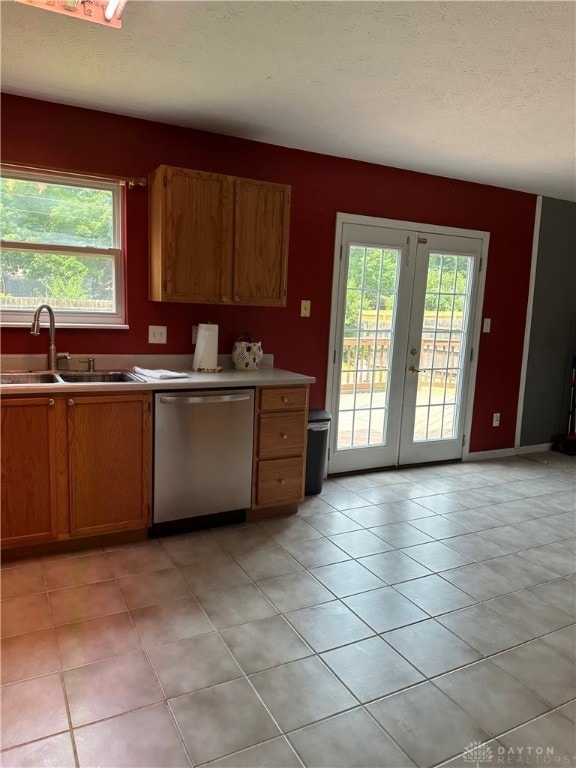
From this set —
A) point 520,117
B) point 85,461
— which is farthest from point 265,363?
point 520,117

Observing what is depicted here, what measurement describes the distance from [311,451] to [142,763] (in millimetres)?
2284

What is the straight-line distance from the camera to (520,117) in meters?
2.86

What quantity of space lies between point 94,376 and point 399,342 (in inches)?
90.8

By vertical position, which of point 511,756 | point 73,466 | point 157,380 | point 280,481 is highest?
point 157,380

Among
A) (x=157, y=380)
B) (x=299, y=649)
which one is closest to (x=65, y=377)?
(x=157, y=380)

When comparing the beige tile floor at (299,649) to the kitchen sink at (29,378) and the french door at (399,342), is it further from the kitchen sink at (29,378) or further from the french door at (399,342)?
the french door at (399,342)

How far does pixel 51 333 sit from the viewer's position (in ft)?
9.71

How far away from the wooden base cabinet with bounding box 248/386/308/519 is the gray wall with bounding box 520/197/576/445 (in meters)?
2.76

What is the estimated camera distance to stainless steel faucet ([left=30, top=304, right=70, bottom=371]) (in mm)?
2857

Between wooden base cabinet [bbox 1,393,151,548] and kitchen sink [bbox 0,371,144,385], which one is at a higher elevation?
kitchen sink [bbox 0,371,144,385]

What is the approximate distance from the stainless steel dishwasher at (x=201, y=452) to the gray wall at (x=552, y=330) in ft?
10.3

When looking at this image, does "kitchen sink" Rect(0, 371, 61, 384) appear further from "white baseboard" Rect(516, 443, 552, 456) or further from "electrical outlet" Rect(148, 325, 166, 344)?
"white baseboard" Rect(516, 443, 552, 456)

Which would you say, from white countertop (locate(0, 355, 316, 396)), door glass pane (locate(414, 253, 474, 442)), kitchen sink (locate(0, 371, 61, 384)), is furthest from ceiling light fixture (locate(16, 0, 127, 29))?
door glass pane (locate(414, 253, 474, 442))

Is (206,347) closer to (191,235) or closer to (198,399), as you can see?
(198,399)
